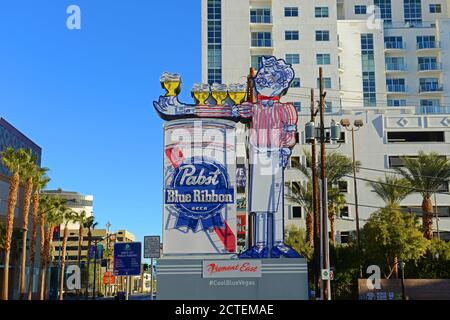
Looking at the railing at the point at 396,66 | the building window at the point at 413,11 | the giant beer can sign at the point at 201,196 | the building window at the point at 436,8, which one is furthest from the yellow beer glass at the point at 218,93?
the building window at the point at 436,8

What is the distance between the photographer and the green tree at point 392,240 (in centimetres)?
4562

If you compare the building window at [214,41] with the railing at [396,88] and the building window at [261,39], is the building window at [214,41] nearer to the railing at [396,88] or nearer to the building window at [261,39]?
the building window at [261,39]

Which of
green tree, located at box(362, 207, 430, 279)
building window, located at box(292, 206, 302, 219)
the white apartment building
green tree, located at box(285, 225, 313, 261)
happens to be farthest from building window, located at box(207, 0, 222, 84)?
green tree, located at box(362, 207, 430, 279)

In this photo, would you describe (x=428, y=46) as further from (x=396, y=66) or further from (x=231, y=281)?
(x=231, y=281)

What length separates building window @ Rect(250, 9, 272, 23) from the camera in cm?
8688

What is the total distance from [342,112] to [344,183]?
10.2m

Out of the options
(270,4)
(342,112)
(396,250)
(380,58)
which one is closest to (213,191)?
(396,250)

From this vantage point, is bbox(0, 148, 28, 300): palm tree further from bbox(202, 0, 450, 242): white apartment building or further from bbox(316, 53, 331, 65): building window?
bbox(316, 53, 331, 65): building window

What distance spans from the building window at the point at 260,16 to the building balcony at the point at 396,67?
2088 centimetres

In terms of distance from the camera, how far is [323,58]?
85.8 metres

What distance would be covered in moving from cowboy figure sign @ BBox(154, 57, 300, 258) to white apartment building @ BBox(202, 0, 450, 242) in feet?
111
